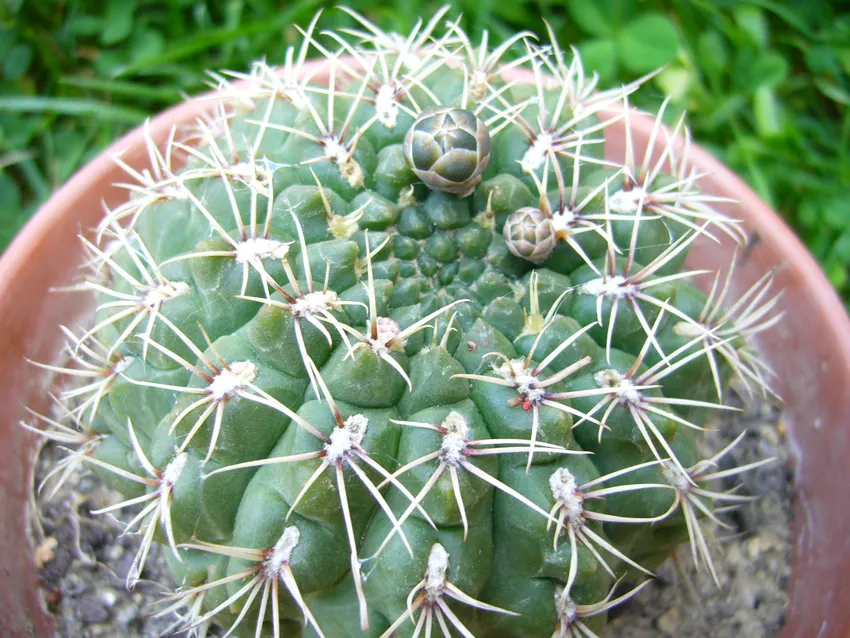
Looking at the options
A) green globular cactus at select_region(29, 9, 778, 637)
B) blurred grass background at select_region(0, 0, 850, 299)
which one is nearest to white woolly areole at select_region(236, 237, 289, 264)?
green globular cactus at select_region(29, 9, 778, 637)

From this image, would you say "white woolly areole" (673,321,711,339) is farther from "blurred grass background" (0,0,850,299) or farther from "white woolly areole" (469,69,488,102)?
"blurred grass background" (0,0,850,299)

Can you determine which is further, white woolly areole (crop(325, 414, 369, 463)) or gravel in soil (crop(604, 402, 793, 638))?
gravel in soil (crop(604, 402, 793, 638))

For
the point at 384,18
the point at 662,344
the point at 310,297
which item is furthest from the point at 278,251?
the point at 384,18

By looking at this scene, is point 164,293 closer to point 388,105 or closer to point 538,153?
Result: point 388,105

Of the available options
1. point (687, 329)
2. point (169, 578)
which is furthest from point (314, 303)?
point (169, 578)

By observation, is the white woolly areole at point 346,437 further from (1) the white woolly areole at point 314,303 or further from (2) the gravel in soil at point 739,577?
(2) the gravel in soil at point 739,577

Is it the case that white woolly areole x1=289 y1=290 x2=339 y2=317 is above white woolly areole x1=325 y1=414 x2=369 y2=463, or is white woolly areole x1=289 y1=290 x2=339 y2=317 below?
above

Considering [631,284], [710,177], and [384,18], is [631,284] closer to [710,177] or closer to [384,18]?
[710,177]

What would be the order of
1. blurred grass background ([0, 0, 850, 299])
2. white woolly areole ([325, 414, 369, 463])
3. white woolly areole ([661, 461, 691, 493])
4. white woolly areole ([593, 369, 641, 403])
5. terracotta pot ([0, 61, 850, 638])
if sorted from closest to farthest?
white woolly areole ([325, 414, 369, 463])
white woolly areole ([593, 369, 641, 403])
white woolly areole ([661, 461, 691, 493])
terracotta pot ([0, 61, 850, 638])
blurred grass background ([0, 0, 850, 299])
